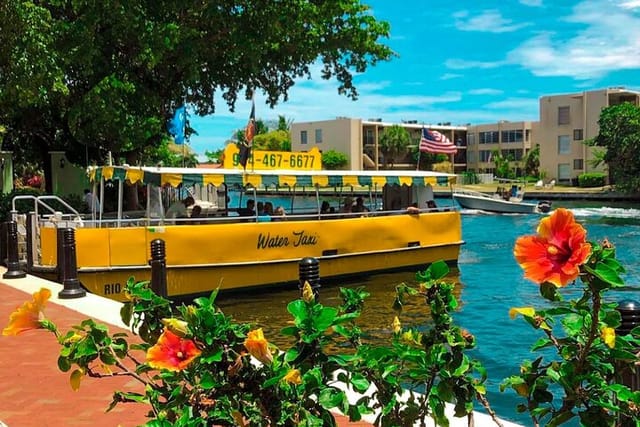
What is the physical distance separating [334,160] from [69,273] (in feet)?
240

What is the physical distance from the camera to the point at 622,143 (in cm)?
5216

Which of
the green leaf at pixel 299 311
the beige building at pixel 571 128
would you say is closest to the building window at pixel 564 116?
the beige building at pixel 571 128

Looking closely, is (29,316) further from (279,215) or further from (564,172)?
(564,172)

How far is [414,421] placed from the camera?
2.80 metres

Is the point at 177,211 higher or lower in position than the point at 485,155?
lower

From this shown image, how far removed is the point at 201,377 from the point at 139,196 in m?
15.3

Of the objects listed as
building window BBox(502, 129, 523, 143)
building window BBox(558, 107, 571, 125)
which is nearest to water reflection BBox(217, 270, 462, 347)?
building window BBox(558, 107, 571, 125)

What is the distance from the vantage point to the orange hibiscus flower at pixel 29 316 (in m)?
2.75

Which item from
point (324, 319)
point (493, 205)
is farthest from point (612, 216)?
point (324, 319)

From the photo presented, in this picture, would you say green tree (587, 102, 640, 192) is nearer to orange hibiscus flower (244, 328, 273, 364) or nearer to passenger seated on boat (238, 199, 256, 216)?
passenger seated on boat (238, 199, 256, 216)

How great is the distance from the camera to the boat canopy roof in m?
12.6

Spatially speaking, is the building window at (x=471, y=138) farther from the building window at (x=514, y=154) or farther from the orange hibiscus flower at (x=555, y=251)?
the orange hibiscus flower at (x=555, y=251)

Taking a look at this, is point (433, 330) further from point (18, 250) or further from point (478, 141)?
point (478, 141)

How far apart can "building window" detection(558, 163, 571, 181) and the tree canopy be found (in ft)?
160
